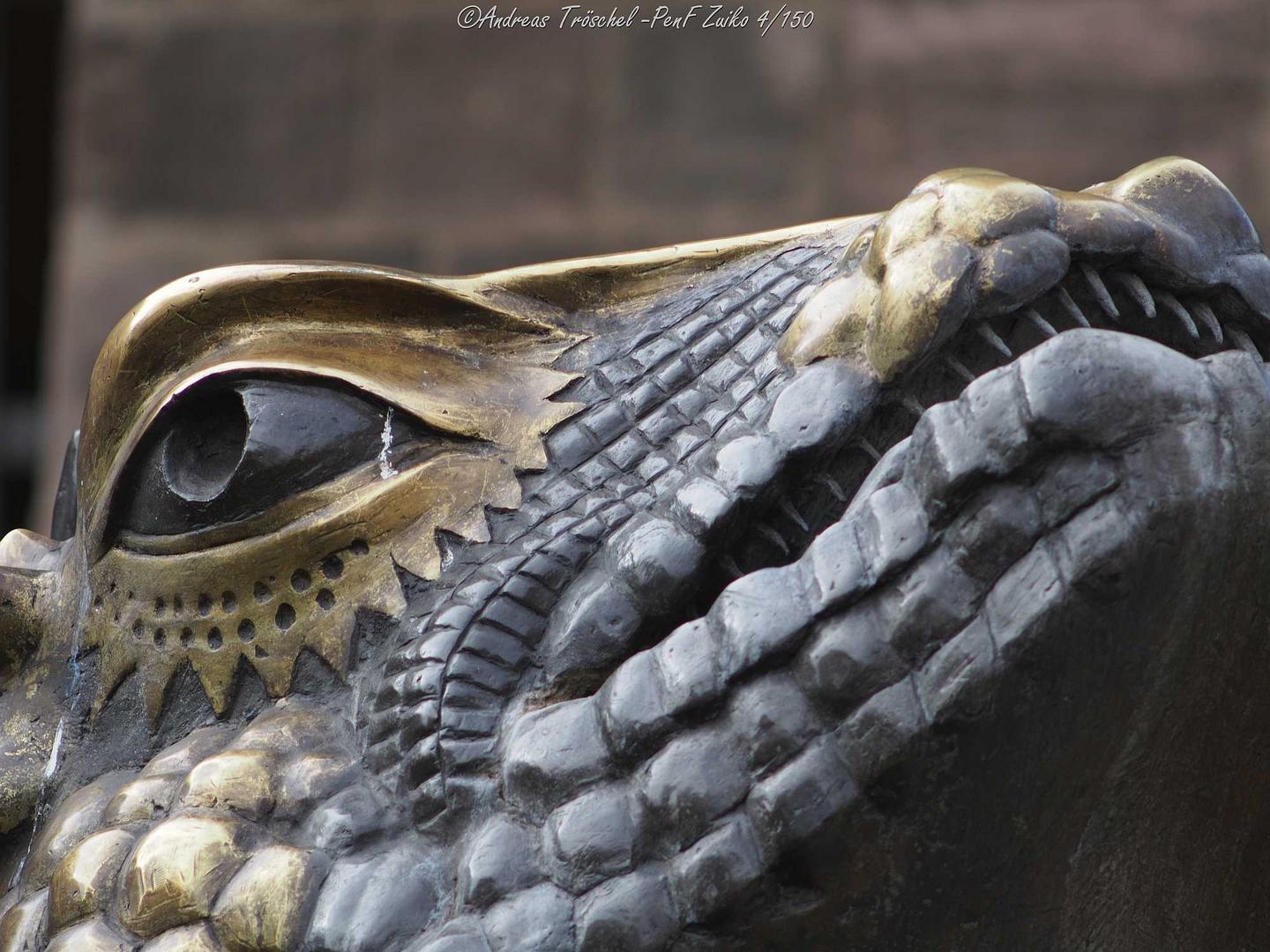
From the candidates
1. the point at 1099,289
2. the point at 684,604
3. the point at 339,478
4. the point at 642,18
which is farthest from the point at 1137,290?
the point at 642,18

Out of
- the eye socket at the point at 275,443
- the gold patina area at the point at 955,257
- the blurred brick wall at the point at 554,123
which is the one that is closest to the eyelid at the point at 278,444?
the eye socket at the point at 275,443

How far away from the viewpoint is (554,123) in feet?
7.98

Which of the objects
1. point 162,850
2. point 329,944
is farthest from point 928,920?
point 162,850

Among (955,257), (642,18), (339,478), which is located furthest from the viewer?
(642,18)

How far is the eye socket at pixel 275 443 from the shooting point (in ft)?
2.82

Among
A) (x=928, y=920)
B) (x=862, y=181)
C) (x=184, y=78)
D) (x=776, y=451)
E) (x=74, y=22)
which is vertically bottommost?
(x=928, y=920)

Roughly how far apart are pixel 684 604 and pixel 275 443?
25cm

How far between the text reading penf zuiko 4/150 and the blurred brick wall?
0.06 feet

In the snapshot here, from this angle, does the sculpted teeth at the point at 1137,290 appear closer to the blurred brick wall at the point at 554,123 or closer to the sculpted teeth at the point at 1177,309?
the sculpted teeth at the point at 1177,309

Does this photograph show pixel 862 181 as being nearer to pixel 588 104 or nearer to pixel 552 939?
pixel 588 104

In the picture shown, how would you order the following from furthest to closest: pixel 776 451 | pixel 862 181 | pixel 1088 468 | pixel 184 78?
1. pixel 184 78
2. pixel 862 181
3. pixel 776 451
4. pixel 1088 468

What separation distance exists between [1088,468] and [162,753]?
54 cm

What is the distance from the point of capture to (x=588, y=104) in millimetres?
2416

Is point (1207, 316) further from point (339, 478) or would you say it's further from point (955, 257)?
point (339, 478)
